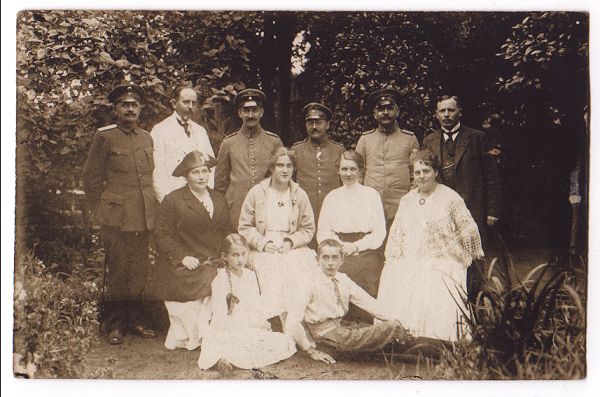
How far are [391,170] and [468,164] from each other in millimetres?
531

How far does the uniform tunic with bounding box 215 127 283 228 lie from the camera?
418 centimetres

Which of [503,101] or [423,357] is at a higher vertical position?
[503,101]

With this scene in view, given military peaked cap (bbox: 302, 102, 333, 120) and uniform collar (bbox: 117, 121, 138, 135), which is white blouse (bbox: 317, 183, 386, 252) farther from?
uniform collar (bbox: 117, 121, 138, 135)

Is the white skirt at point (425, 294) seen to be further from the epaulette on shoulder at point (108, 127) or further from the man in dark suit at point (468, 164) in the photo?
the epaulette on shoulder at point (108, 127)

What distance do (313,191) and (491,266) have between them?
1.32m

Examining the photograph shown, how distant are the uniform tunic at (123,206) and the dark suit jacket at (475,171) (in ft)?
6.38

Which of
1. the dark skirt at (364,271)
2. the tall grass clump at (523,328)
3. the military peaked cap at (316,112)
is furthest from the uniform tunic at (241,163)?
the tall grass clump at (523,328)

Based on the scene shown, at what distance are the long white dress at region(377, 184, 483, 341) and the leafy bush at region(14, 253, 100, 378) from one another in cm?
201

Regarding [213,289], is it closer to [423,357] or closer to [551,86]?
[423,357]

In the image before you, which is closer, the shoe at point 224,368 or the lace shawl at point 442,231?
the shoe at point 224,368

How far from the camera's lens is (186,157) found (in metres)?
4.17

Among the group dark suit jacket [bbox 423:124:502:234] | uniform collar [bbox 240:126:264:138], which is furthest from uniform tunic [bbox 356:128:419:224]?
uniform collar [bbox 240:126:264:138]

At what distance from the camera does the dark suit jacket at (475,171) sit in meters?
4.19
